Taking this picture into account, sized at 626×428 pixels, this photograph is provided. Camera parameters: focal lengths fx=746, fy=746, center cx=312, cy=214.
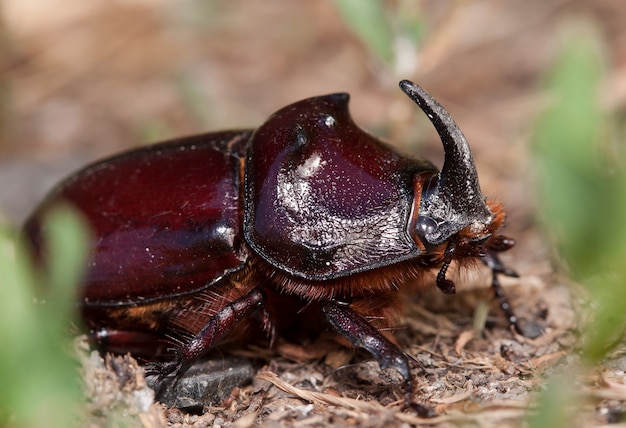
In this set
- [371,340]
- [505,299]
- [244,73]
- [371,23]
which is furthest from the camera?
[244,73]

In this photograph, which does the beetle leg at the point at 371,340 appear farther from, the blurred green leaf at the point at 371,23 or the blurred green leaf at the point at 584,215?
the blurred green leaf at the point at 371,23

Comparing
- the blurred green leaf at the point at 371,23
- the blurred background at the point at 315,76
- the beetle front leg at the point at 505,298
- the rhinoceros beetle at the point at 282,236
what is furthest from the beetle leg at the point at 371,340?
the blurred green leaf at the point at 371,23

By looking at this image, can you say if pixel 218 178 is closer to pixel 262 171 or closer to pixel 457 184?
pixel 262 171

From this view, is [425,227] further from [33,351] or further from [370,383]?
[33,351]

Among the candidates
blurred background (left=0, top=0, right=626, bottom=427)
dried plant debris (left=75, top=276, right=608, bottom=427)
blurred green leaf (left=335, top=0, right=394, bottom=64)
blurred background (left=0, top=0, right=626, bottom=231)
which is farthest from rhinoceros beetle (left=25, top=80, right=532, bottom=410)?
blurred background (left=0, top=0, right=626, bottom=231)

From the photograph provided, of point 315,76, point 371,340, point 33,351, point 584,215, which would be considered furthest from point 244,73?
point 584,215

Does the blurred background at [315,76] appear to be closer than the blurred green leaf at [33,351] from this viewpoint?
No

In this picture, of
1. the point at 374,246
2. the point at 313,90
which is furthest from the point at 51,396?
the point at 313,90

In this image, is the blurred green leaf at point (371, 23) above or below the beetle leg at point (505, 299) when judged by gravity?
above
